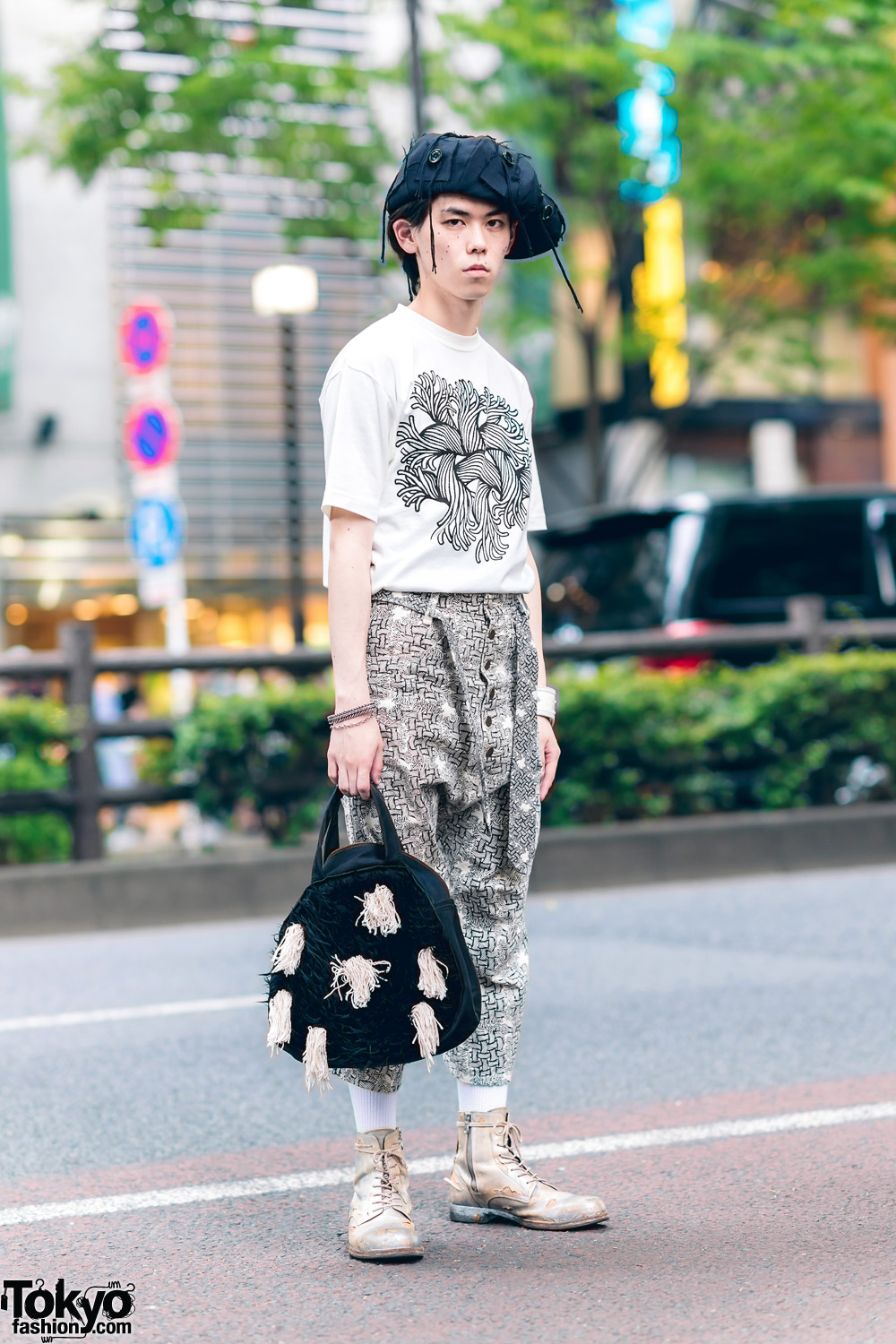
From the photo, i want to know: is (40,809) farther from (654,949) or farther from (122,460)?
(122,460)

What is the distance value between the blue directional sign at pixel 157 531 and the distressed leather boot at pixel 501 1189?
8.26 m

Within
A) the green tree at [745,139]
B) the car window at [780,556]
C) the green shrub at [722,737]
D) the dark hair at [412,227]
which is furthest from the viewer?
the green tree at [745,139]

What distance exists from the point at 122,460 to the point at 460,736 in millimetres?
18229

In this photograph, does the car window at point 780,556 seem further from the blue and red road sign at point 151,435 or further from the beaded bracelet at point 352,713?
the beaded bracelet at point 352,713

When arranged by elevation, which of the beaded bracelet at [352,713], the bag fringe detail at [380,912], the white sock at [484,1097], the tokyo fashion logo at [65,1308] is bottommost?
the tokyo fashion logo at [65,1308]

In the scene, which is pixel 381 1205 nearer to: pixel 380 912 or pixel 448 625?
pixel 380 912

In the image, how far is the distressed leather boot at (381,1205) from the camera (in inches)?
116

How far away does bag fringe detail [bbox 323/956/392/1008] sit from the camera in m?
2.87

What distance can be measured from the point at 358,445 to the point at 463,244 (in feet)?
1.42

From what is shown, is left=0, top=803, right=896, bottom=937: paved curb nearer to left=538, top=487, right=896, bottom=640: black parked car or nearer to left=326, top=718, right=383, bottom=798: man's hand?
left=538, top=487, right=896, bottom=640: black parked car

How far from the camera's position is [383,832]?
2938 millimetres

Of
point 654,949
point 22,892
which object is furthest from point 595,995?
point 22,892

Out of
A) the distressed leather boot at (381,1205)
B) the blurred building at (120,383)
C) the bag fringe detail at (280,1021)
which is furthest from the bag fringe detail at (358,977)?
the blurred building at (120,383)

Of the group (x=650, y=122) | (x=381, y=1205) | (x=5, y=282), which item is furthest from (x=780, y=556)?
(x=5, y=282)
